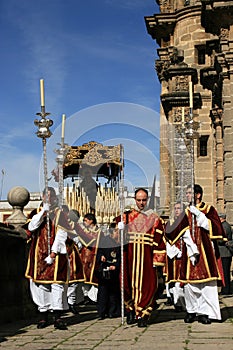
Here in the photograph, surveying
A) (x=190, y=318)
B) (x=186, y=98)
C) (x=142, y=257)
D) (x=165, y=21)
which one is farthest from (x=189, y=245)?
(x=165, y=21)

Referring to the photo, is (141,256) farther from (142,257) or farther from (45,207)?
(45,207)

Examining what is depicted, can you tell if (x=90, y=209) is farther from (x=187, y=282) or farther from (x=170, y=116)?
(x=187, y=282)

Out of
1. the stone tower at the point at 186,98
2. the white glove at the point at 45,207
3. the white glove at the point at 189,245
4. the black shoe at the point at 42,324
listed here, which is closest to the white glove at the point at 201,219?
the white glove at the point at 189,245

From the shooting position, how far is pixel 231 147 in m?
16.2

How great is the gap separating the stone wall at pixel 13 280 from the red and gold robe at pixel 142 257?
172 cm

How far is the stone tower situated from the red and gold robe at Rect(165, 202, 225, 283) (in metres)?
9.80

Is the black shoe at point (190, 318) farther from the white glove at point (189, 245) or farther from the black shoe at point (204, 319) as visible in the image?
the white glove at point (189, 245)

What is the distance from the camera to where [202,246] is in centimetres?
890

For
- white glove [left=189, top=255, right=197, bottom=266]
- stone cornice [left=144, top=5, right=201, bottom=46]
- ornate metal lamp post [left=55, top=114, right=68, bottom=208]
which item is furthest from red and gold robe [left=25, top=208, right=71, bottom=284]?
stone cornice [left=144, top=5, right=201, bottom=46]

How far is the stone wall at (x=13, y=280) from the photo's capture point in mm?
9070

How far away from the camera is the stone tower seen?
20.5 metres

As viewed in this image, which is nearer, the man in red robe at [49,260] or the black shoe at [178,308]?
the man in red robe at [49,260]

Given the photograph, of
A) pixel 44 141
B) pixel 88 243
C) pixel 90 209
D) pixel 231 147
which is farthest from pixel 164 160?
pixel 44 141

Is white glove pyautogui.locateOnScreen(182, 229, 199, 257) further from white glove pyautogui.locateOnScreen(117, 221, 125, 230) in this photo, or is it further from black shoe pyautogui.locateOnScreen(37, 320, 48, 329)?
black shoe pyautogui.locateOnScreen(37, 320, 48, 329)
